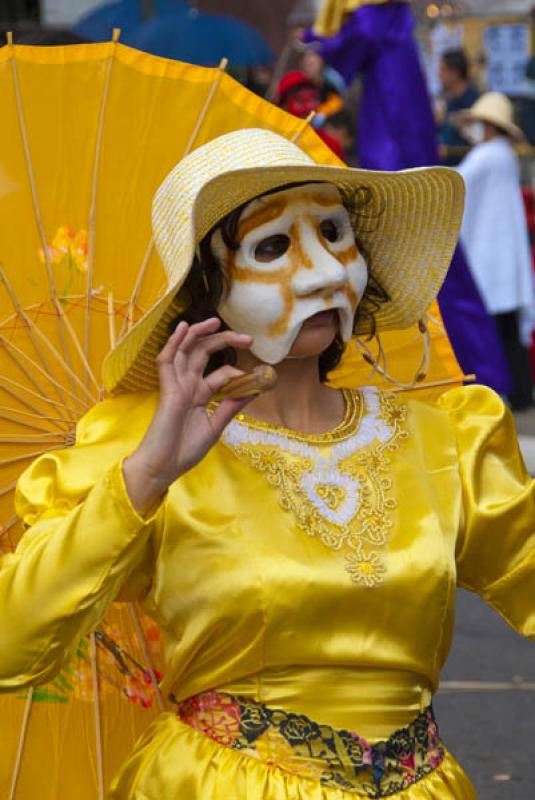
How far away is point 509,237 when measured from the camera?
948cm

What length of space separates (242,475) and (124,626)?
48cm

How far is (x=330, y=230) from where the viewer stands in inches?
103

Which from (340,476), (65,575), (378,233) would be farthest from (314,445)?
(65,575)

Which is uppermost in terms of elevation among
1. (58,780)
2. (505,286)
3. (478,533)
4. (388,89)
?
(478,533)

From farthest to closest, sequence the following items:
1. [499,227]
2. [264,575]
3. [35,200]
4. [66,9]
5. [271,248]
→ [66,9]
[499,227]
[35,200]
[271,248]
[264,575]

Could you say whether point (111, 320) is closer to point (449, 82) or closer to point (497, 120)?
point (497, 120)

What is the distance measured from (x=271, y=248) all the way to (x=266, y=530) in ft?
1.40

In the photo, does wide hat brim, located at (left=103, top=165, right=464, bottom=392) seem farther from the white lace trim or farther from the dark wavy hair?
the white lace trim

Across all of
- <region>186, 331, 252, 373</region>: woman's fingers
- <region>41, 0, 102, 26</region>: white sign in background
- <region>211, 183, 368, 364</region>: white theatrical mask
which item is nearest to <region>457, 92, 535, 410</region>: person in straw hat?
<region>211, 183, 368, 364</region>: white theatrical mask

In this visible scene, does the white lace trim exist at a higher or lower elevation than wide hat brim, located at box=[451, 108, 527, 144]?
higher

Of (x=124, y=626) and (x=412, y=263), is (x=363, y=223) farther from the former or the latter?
(x=124, y=626)

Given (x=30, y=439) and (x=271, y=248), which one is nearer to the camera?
(x=271, y=248)

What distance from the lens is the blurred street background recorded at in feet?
16.7

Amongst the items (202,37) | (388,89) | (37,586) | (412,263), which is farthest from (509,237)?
(37,586)
